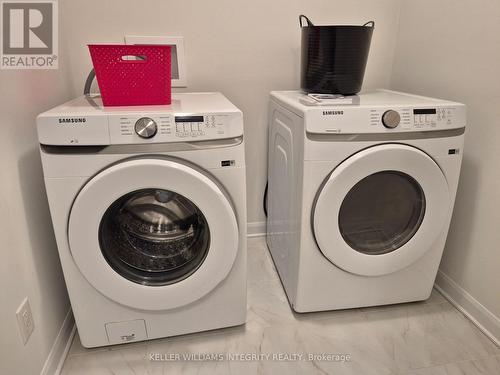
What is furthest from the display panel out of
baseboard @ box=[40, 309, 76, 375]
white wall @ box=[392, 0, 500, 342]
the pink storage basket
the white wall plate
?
baseboard @ box=[40, 309, 76, 375]

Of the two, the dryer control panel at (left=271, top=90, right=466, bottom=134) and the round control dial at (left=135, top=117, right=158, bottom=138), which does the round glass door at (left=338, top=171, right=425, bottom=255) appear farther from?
the round control dial at (left=135, top=117, right=158, bottom=138)

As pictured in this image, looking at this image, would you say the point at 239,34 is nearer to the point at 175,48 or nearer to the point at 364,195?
the point at 175,48

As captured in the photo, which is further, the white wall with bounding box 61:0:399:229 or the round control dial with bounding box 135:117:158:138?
the white wall with bounding box 61:0:399:229

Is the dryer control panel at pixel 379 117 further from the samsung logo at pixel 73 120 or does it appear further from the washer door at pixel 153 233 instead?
the samsung logo at pixel 73 120

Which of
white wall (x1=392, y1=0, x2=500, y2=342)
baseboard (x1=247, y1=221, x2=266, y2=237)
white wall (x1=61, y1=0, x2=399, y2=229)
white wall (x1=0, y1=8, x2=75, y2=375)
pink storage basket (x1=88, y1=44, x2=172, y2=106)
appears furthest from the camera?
baseboard (x1=247, y1=221, x2=266, y2=237)

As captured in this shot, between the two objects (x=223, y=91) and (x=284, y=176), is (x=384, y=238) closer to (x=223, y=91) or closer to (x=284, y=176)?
(x=284, y=176)

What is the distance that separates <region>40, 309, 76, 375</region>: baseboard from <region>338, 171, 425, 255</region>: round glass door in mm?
1023

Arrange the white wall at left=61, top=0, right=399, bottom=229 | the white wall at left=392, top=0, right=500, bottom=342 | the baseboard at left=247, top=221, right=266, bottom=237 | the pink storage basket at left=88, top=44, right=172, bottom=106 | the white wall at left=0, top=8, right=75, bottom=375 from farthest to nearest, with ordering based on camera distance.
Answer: the baseboard at left=247, top=221, right=266, bottom=237, the white wall at left=61, top=0, right=399, bottom=229, the white wall at left=392, top=0, right=500, bottom=342, the pink storage basket at left=88, top=44, right=172, bottom=106, the white wall at left=0, top=8, right=75, bottom=375

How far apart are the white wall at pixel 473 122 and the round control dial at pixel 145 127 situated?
43.7 inches

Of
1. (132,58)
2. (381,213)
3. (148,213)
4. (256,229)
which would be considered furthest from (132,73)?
(256,229)

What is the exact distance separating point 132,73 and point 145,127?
25 cm

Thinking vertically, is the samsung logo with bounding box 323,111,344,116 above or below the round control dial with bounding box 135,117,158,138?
above

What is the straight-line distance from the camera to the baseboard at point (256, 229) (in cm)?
191

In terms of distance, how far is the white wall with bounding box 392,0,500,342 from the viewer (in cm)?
119
